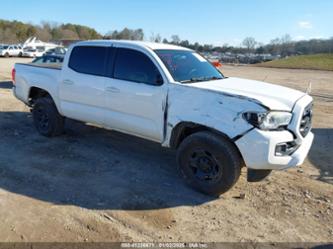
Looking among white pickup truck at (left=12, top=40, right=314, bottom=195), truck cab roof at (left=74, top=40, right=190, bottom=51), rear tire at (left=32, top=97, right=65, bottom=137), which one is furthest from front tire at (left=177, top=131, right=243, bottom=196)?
rear tire at (left=32, top=97, right=65, bottom=137)

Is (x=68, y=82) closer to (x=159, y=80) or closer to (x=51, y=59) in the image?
(x=159, y=80)

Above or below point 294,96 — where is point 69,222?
below

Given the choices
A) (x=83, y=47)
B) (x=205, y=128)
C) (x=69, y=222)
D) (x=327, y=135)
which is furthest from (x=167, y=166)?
(x=327, y=135)

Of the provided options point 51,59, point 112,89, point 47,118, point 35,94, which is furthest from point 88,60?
point 51,59

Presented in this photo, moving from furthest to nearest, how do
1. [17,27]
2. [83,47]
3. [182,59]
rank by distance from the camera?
[17,27], [83,47], [182,59]

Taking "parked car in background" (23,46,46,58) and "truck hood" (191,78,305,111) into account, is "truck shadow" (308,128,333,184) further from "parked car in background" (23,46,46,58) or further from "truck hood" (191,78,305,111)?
"parked car in background" (23,46,46,58)

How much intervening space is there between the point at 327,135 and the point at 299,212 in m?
4.41

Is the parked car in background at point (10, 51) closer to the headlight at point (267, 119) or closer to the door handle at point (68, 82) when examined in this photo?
the door handle at point (68, 82)

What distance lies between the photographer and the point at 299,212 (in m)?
4.22

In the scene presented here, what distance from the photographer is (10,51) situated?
157 ft

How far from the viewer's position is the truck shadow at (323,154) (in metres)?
5.53

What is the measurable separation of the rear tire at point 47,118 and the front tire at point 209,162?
2930 millimetres

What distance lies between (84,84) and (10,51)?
1868 inches

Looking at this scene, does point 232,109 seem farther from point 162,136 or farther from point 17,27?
point 17,27
